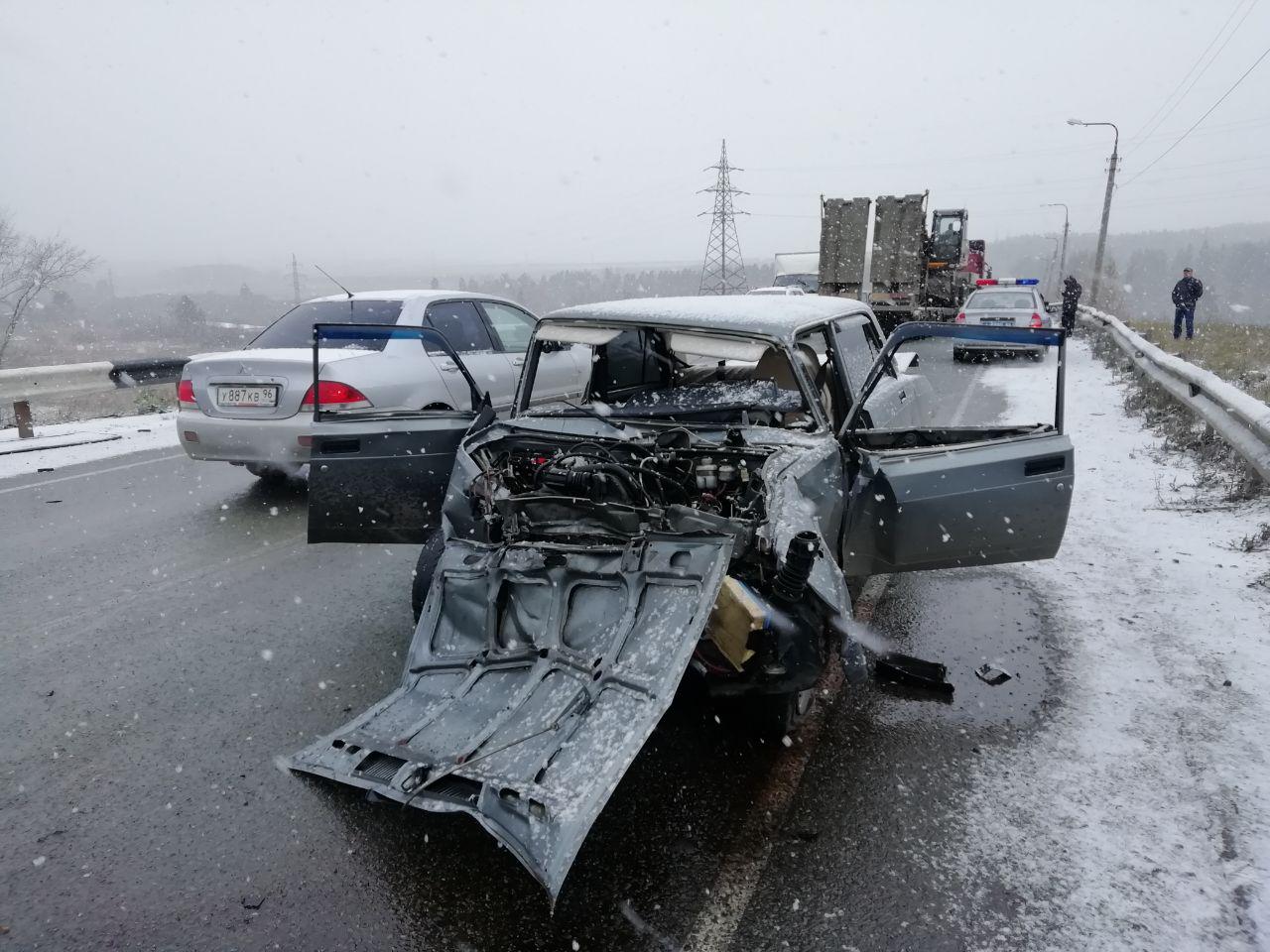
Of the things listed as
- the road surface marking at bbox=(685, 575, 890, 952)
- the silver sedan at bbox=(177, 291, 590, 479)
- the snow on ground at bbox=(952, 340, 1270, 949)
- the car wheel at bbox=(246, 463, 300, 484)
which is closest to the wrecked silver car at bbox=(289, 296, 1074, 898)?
the road surface marking at bbox=(685, 575, 890, 952)

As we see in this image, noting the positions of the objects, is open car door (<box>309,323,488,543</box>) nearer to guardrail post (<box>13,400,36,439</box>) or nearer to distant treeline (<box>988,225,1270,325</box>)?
guardrail post (<box>13,400,36,439</box>)

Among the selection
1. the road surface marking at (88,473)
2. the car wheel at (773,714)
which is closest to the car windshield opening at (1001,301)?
the road surface marking at (88,473)

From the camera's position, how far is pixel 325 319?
6.90 metres

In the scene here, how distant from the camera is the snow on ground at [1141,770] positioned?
2365 mm

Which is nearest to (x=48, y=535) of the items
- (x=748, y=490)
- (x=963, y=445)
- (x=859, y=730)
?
(x=748, y=490)

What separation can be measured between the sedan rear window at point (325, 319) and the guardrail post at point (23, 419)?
194 inches

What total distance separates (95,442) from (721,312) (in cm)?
904

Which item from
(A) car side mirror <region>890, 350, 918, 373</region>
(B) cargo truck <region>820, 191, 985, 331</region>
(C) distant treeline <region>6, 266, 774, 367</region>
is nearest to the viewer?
(A) car side mirror <region>890, 350, 918, 373</region>

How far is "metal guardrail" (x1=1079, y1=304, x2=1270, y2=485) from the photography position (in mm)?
5105

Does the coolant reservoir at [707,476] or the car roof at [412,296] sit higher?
the car roof at [412,296]

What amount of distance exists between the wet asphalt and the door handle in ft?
3.25

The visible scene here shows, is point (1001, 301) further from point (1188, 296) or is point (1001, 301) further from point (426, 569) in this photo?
point (426, 569)

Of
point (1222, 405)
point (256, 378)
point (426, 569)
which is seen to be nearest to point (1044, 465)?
point (426, 569)

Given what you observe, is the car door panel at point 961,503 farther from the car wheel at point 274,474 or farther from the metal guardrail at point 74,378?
the metal guardrail at point 74,378
